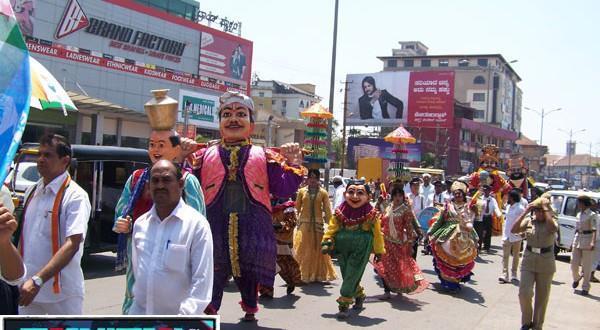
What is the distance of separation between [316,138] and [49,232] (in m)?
4.99

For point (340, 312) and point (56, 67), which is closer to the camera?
point (340, 312)

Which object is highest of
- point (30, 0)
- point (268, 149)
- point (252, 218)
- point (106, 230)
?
point (30, 0)

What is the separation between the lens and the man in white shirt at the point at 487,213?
14891 millimetres

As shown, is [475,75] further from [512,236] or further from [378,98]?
[512,236]

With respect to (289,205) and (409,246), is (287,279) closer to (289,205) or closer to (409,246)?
(289,205)

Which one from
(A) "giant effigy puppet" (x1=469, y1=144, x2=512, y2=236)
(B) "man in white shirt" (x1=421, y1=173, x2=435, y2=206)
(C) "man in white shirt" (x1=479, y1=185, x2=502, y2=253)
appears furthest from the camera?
(A) "giant effigy puppet" (x1=469, y1=144, x2=512, y2=236)

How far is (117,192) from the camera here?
9.68 m

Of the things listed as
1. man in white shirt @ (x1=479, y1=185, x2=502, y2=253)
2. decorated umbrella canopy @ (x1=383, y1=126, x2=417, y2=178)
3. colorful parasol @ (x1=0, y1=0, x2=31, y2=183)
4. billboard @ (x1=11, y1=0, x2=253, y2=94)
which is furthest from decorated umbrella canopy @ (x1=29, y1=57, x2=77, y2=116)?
billboard @ (x1=11, y1=0, x2=253, y2=94)

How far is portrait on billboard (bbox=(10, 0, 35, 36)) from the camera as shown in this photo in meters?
28.1

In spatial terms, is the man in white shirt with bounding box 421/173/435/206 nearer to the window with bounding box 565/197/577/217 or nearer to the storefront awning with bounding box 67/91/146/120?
the window with bounding box 565/197/577/217

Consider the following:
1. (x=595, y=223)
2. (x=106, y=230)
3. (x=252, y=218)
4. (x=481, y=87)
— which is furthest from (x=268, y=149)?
(x=481, y=87)

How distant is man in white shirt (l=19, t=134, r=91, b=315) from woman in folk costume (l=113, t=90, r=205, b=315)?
1.44ft

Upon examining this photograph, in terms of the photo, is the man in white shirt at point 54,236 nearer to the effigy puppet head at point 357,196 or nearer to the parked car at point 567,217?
the effigy puppet head at point 357,196

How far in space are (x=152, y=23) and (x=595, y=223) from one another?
29586 mm
